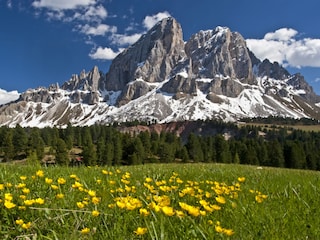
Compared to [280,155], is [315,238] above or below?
above

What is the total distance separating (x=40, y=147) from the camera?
12738 centimetres

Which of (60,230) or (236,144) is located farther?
(236,144)

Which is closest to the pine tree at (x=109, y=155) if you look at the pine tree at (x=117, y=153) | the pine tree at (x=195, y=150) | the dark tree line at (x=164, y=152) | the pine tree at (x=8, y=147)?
the dark tree line at (x=164, y=152)

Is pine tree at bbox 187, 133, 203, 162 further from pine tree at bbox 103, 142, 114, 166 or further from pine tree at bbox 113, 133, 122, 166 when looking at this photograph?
pine tree at bbox 103, 142, 114, 166

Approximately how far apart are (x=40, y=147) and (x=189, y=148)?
2392 inches

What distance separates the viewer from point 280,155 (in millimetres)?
112938

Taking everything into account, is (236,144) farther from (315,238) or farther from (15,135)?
(315,238)

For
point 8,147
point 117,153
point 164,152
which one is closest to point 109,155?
point 117,153

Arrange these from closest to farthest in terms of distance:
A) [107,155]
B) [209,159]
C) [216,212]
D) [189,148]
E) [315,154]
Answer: [216,212] < [315,154] < [107,155] < [209,159] < [189,148]

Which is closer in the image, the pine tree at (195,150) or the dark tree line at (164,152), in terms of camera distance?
the dark tree line at (164,152)

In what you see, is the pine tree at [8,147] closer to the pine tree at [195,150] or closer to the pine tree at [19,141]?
the pine tree at [19,141]

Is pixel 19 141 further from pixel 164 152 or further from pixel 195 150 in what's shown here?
pixel 195 150

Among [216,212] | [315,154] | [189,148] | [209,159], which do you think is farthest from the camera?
[189,148]

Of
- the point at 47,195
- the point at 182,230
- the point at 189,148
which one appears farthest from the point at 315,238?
the point at 189,148
